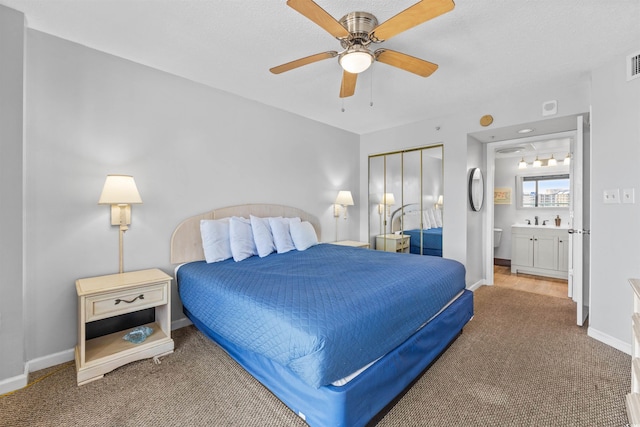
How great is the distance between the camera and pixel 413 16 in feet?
5.27

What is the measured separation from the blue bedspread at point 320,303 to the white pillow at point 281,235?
44cm

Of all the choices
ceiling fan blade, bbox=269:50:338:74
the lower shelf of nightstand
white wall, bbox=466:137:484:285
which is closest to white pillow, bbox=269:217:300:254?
the lower shelf of nightstand

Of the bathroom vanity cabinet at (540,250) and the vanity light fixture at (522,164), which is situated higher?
the vanity light fixture at (522,164)

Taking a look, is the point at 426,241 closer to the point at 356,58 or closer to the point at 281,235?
the point at 281,235

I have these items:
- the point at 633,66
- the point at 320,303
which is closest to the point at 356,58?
the point at 320,303

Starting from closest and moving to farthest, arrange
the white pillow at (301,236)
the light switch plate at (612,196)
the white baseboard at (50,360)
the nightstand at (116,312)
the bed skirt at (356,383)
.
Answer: the bed skirt at (356,383)
the nightstand at (116,312)
the white baseboard at (50,360)
the light switch plate at (612,196)
the white pillow at (301,236)

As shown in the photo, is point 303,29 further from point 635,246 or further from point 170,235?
point 635,246

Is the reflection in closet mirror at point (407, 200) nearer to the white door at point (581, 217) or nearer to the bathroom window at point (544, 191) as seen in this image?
the white door at point (581, 217)

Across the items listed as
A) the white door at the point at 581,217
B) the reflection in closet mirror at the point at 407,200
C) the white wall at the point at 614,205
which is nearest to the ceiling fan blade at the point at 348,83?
the reflection in closet mirror at the point at 407,200

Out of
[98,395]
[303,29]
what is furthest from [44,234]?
[303,29]

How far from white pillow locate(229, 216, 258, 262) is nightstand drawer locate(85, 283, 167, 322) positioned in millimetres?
719

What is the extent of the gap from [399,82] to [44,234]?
3.48 m

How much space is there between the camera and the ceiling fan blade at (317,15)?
4.91ft

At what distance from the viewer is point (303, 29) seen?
6.94 ft
